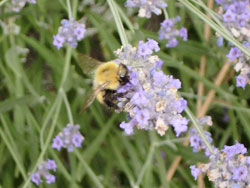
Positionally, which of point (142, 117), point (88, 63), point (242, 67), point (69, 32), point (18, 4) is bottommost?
point (142, 117)

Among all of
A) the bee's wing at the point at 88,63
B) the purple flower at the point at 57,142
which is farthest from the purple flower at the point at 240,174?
the purple flower at the point at 57,142

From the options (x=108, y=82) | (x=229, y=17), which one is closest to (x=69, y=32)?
(x=108, y=82)

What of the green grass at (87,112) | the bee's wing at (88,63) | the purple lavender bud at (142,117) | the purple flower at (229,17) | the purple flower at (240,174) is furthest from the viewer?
the green grass at (87,112)

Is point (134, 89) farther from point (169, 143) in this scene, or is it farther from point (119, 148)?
point (119, 148)

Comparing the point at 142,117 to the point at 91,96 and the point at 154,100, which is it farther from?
the point at 91,96

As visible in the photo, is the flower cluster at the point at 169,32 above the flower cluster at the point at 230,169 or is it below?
above

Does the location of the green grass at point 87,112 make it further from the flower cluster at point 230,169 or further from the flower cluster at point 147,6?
the flower cluster at point 230,169

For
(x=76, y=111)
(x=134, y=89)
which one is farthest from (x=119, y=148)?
(x=134, y=89)
